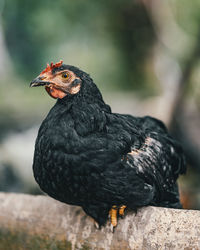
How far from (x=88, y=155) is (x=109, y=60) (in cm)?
Answer: 776

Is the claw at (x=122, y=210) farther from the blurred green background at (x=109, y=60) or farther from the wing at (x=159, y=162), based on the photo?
the blurred green background at (x=109, y=60)

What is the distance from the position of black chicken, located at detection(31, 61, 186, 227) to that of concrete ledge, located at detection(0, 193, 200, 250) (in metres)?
0.09

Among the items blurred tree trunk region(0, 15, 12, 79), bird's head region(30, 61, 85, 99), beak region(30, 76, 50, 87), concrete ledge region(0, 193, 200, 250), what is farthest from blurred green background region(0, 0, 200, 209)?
beak region(30, 76, 50, 87)

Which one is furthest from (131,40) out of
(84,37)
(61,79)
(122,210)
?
(122,210)

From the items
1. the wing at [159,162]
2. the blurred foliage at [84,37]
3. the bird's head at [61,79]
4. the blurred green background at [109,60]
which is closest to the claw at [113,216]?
the wing at [159,162]

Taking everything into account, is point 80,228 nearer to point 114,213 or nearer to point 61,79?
point 114,213

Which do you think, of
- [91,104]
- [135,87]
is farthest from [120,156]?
[135,87]

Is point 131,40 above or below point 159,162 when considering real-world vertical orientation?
above

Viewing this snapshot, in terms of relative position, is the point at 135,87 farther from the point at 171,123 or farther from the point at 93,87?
the point at 93,87

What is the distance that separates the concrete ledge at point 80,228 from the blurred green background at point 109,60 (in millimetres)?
1939

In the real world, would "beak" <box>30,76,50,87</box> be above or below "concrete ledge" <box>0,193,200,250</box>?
above

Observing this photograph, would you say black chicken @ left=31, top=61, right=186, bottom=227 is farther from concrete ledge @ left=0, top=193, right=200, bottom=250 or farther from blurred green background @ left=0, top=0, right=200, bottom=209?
blurred green background @ left=0, top=0, right=200, bottom=209

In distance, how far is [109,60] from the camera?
368 inches

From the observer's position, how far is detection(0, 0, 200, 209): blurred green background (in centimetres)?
477
